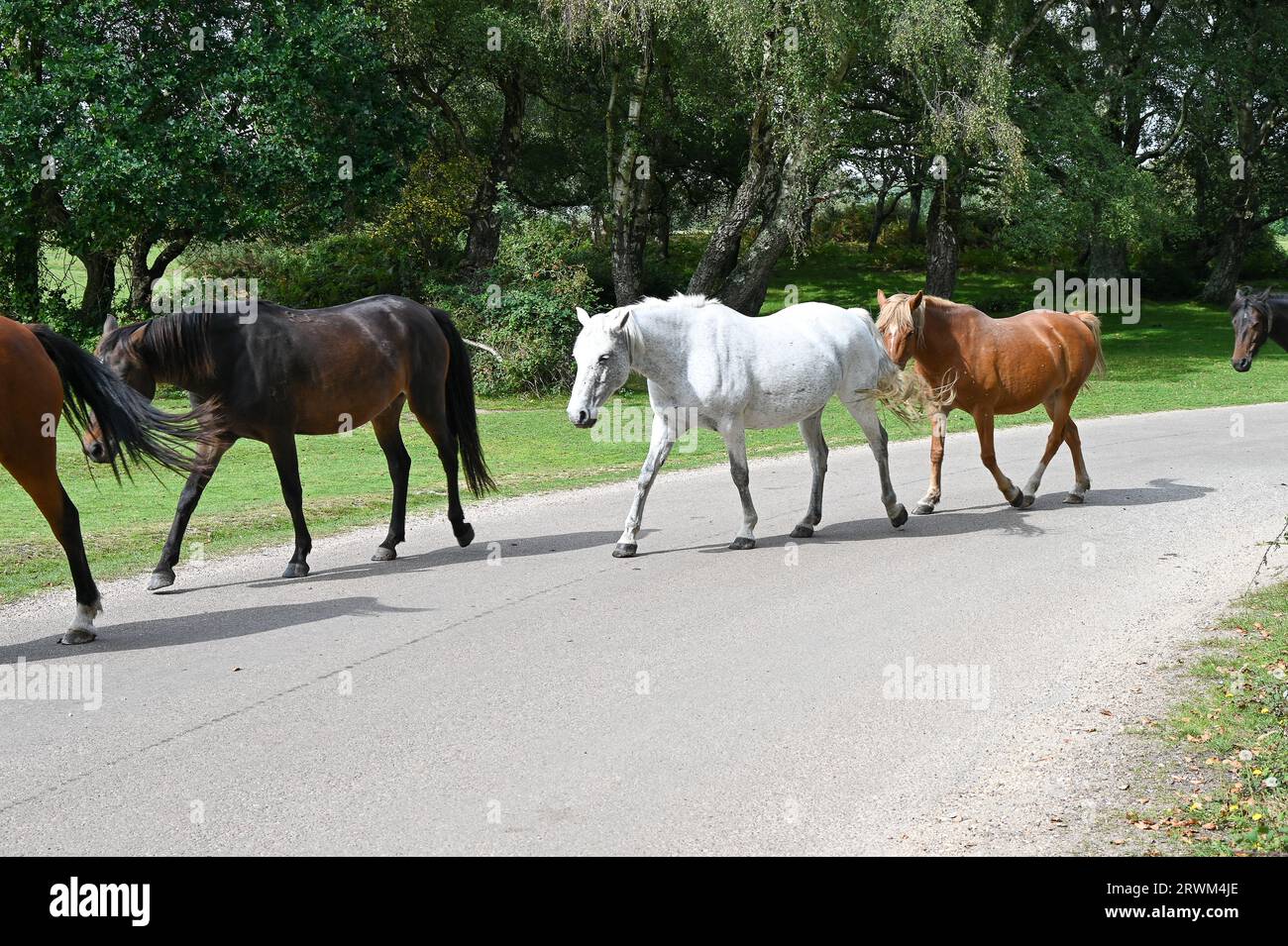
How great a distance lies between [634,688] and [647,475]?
3.72 meters

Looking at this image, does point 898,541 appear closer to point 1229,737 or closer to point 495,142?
point 1229,737

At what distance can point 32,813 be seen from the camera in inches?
213

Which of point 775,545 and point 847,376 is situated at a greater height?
point 847,376

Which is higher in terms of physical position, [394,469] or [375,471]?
[394,469]

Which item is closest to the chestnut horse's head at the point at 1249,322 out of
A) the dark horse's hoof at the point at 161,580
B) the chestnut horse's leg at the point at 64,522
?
the dark horse's hoof at the point at 161,580

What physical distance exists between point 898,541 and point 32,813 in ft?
25.0

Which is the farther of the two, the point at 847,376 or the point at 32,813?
the point at 847,376

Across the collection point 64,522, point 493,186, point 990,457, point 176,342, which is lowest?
point 990,457

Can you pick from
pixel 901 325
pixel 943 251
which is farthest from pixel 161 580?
pixel 943 251

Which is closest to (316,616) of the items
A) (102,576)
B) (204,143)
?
(102,576)

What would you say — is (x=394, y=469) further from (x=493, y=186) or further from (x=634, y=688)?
(x=493, y=186)

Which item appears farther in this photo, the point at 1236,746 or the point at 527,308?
the point at 527,308

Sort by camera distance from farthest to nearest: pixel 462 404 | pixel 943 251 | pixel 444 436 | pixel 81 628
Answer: pixel 943 251, pixel 462 404, pixel 444 436, pixel 81 628

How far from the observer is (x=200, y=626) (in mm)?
8641
